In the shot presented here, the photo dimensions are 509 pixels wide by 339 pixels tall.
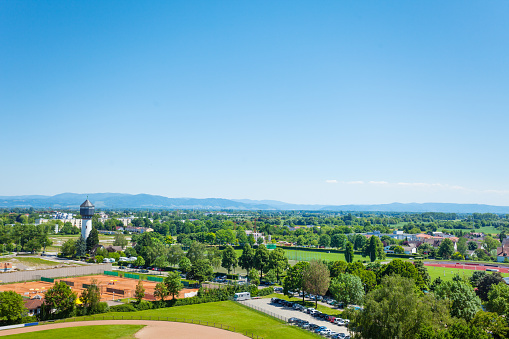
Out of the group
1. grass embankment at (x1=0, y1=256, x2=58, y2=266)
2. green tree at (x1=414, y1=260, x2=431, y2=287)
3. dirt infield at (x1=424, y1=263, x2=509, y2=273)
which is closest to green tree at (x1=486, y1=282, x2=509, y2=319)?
green tree at (x1=414, y1=260, x2=431, y2=287)

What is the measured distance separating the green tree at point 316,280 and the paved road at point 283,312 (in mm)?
3412

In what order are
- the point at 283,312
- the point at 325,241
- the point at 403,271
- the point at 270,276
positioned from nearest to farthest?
the point at 283,312 < the point at 403,271 < the point at 270,276 < the point at 325,241

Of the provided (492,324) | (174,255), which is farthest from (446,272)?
(174,255)

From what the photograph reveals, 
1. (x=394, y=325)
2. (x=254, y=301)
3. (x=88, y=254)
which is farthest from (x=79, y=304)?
(x=88, y=254)

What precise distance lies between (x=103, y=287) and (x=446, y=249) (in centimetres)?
8348

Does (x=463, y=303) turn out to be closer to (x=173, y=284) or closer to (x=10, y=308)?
(x=173, y=284)

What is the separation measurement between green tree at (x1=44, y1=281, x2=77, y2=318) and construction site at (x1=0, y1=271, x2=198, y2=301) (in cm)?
668

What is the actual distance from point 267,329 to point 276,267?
87.3 ft

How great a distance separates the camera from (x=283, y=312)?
43.8 meters

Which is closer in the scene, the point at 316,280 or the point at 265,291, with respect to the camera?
the point at 316,280

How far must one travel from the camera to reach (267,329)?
120 ft

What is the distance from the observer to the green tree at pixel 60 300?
39750 mm

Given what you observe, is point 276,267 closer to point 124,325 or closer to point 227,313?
point 227,313

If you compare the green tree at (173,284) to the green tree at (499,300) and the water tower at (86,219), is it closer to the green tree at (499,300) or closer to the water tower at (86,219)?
the green tree at (499,300)
